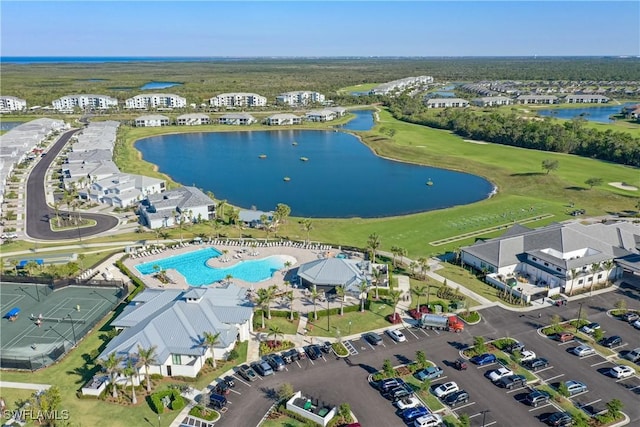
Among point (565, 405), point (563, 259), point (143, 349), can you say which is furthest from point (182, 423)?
point (563, 259)

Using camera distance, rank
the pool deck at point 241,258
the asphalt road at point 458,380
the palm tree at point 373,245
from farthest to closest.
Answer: the palm tree at point 373,245 < the pool deck at point 241,258 < the asphalt road at point 458,380

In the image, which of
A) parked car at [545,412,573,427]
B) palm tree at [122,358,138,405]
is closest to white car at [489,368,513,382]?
parked car at [545,412,573,427]

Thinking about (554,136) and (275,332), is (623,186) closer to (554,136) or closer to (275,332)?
(554,136)

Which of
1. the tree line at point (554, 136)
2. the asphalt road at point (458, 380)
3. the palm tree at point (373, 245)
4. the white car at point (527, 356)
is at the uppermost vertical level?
the tree line at point (554, 136)

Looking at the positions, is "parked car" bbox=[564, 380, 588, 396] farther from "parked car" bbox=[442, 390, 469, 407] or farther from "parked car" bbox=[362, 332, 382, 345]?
"parked car" bbox=[362, 332, 382, 345]

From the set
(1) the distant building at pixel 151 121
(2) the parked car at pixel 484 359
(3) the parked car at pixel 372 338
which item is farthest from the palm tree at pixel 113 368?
(1) the distant building at pixel 151 121

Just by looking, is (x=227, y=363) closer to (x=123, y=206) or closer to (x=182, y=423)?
(x=182, y=423)

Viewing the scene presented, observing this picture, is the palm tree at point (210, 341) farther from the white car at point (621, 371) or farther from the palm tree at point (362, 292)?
the white car at point (621, 371)
